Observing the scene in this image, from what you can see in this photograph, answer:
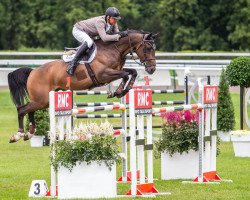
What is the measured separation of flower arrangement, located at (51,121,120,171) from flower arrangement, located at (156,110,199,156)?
215cm

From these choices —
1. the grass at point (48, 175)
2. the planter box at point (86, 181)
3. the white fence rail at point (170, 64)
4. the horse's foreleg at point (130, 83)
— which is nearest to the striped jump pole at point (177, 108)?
the grass at point (48, 175)

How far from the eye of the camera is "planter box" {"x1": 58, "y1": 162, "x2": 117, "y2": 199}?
11969mm

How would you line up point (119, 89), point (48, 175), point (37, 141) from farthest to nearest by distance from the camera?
1. point (37, 141)
2. point (119, 89)
3. point (48, 175)

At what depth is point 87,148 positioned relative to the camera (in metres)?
12.0

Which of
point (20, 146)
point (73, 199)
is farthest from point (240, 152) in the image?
point (73, 199)

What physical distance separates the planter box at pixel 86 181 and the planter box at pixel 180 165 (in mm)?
2489

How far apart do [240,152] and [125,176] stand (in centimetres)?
398

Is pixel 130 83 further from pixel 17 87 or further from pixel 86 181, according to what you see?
pixel 86 181

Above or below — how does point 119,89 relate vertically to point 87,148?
above

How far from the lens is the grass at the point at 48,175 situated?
12.8 meters

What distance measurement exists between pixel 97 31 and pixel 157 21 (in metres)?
35.5

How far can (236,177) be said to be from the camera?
48.2 feet

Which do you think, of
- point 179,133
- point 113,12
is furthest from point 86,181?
point 113,12

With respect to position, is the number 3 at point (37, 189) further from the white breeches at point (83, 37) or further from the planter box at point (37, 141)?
the planter box at point (37, 141)
